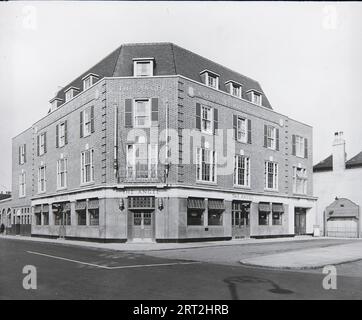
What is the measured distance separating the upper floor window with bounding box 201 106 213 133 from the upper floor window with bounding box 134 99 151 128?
165 inches

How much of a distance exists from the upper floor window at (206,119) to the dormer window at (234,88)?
13.0 ft

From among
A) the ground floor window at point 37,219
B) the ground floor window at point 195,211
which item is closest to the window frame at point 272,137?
the ground floor window at point 195,211

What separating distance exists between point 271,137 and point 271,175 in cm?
340

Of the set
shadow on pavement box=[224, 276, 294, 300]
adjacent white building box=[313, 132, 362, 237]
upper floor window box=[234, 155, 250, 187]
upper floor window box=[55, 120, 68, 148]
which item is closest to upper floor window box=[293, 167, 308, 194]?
adjacent white building box=[313, 132, 362, 237]

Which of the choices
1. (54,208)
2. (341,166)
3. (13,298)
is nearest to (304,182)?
A: (341,166)

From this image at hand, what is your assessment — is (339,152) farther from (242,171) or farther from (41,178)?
(41,178)

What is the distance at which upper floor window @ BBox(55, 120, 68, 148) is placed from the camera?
114ft

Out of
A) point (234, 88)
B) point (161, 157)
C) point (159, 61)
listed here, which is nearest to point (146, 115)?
point (161, 157)

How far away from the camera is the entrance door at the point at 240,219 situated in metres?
32.3

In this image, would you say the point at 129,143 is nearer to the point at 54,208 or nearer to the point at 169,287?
the point at 54,208

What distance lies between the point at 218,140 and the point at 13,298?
79.7ft

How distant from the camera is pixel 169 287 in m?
9.94

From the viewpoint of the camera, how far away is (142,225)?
2762cm

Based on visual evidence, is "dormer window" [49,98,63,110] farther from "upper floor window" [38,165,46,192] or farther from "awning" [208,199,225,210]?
"awning" [208,199,225,210]
